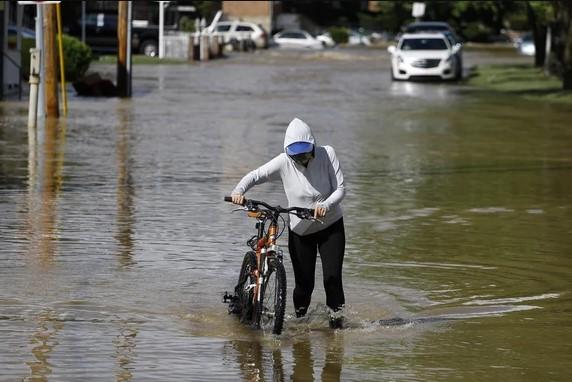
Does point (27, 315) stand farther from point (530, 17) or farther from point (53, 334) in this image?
point (530, 17)

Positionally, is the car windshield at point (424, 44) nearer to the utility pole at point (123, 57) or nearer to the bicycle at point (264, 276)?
the utility pole at point (123, 57)

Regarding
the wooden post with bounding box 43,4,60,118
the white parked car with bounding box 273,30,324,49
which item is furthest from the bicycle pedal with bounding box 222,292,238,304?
the white parked car with bounding box 273,30,324,49

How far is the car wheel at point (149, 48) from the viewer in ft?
210

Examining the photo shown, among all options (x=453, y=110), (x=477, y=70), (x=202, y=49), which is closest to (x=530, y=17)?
(x=477, y=70)

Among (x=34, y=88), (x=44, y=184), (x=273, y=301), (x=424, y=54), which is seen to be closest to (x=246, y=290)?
(x=273, y=301)

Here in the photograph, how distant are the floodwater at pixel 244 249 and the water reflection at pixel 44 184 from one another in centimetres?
4

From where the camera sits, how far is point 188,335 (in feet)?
31.7

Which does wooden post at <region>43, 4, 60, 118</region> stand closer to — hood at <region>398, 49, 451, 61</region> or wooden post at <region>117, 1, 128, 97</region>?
wooden post at <region>117, 1, 128, 97</region>

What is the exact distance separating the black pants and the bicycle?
0.21 meters

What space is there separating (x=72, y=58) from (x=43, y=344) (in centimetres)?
3397

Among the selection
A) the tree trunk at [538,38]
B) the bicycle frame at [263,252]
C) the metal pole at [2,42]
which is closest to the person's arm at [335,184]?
the bicycle frame at [263,252]

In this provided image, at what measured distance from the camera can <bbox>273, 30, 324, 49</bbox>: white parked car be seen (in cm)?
8612

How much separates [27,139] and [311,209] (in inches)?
599

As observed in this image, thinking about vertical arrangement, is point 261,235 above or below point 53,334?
above
